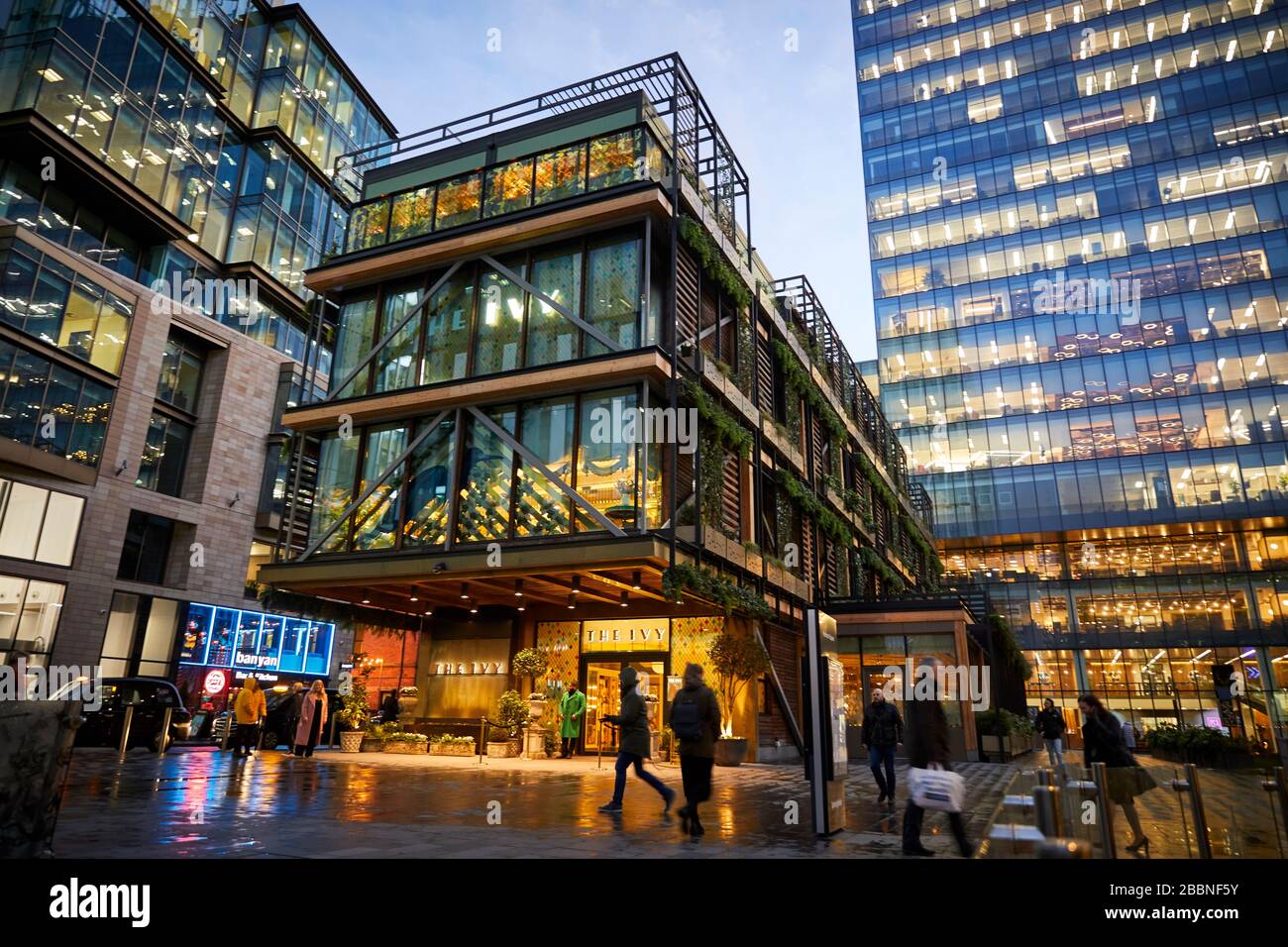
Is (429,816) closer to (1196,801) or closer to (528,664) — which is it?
(1196,801)

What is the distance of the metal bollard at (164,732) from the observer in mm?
20202

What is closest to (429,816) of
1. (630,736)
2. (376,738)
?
(630,736)

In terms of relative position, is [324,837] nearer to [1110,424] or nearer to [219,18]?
[219,18]

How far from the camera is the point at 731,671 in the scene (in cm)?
1930

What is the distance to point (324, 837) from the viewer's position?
23.0 feet

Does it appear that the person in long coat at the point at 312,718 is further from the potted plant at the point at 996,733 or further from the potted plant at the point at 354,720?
the potted plant at the point at 996,733

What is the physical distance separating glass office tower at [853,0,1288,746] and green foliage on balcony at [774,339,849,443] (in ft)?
87.6

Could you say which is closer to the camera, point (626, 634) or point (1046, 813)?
point (1046, 813)

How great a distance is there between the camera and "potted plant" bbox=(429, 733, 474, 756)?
20656 millimetres

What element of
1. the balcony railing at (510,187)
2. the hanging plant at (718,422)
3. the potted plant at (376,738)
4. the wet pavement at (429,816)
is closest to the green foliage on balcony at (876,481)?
the hanging plant at (718,422)

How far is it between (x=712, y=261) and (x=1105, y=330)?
48706mm

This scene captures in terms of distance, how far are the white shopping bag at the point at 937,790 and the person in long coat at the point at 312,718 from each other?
48.1 feet
